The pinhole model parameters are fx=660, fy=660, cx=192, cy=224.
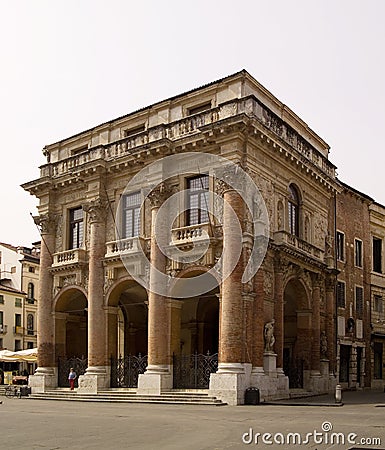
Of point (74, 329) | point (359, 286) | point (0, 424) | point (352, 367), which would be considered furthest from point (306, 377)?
point (0, 424)

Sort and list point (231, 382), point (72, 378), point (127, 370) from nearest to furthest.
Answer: point (231, 382)
point (127, 370)
point (72, 378)

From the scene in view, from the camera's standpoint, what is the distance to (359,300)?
39.6 meters

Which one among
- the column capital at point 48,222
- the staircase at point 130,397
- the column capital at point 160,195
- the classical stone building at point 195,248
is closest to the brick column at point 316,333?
the classical stone building at point 195,248

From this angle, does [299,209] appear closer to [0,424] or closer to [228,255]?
[228,255]

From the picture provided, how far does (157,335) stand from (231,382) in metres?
4.76

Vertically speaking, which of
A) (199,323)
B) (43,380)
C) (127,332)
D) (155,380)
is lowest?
(43,380)

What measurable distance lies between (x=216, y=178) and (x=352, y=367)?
622 inches

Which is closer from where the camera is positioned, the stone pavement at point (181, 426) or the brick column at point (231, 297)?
the stone pavement at point (181, 426)

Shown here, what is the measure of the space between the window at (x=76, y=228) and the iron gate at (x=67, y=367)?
19.8 ft

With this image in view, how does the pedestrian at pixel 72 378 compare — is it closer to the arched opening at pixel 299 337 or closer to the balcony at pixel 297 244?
the arched opening at pixel 299 337

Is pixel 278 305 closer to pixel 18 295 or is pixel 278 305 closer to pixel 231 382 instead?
pixel 231 382

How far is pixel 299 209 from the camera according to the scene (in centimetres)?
3322

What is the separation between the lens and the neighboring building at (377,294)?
4053 cm

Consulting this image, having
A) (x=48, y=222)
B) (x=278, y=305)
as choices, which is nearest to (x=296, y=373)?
(x=278, y=305)
